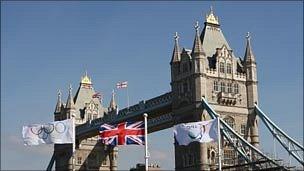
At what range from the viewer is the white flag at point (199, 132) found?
61.9 m

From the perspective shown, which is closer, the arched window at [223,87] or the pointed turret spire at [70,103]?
the arched window at [223,87]

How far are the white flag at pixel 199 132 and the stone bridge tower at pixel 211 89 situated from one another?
2903 cm

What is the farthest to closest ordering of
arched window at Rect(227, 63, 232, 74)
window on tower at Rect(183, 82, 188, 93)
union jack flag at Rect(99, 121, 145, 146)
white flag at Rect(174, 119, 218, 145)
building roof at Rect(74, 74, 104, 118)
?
building roof at Rect(74, 74, 104, 118) < arched window at Rect(227, 63, 232, 74) < window on tower at Rect(183, 82, 188, 93) < white flag at Rect(174, 119, 218, 145) < union jack flag at Rect(99, 121, 145, 146)

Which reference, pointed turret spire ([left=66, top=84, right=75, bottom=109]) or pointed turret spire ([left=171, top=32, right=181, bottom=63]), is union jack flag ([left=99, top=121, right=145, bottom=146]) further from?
pointed turret spire ([left=66, top=84, right=75, bottom=109])

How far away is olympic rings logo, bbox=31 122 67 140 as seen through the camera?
63.8 metres

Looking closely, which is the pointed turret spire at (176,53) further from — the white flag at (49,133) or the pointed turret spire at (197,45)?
the white flag at (49,133)

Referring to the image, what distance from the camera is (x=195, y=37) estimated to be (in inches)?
3784

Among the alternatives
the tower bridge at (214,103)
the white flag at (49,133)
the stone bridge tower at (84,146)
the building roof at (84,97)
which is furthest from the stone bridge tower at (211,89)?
the building roof at (84,97)

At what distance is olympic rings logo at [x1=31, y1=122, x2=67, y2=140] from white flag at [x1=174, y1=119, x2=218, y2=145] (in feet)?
36.2

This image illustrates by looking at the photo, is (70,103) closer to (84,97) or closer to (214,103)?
(84,97)

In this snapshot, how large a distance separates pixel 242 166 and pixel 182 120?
1266 cm

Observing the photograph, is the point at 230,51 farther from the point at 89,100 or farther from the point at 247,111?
the point at 89,100

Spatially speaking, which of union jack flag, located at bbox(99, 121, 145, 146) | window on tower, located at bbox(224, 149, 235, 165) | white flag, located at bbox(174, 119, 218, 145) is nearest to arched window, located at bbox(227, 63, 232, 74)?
window on tower, located at bbox(224, 149, 235, 165)

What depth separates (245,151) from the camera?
92000 mm
